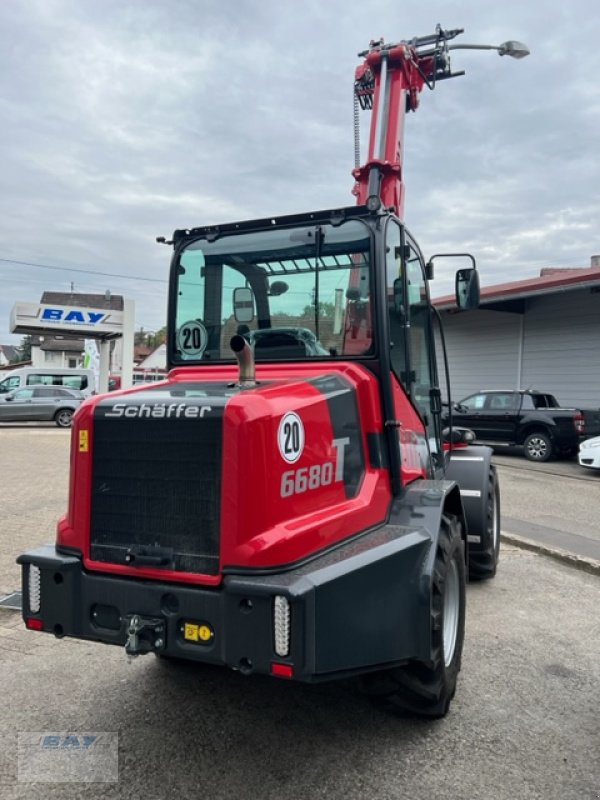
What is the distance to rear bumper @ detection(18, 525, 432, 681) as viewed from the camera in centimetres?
253

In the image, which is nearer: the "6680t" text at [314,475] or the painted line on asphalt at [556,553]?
the "6680t" text at [314,475]

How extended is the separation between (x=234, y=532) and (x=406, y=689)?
4.03 ft

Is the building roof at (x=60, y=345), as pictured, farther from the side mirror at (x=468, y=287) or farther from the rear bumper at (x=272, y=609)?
the rear bumper at (x=272, y=609)

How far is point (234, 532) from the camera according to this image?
2666 millimetres

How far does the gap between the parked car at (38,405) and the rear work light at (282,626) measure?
2118 cm

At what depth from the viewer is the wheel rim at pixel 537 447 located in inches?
583

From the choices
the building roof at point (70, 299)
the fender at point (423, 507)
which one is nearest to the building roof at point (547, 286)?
the fender at point (423, 507)

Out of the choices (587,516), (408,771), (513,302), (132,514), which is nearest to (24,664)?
(132,514)

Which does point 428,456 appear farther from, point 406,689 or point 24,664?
point 24,664

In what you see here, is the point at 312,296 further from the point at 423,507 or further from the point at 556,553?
the point at 556,553

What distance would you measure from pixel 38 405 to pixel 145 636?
71.1ft

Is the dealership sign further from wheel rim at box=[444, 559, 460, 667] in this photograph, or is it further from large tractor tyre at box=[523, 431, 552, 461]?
wheel rim at box=[444, 559, 460, 667]

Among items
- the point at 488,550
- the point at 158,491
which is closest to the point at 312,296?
the point at 158,491

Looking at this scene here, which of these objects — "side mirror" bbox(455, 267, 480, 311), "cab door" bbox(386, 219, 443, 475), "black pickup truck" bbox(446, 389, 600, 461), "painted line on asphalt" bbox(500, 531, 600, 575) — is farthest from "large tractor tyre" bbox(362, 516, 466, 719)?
"black pickup truck" bbox(446, 389, 600, 461)
